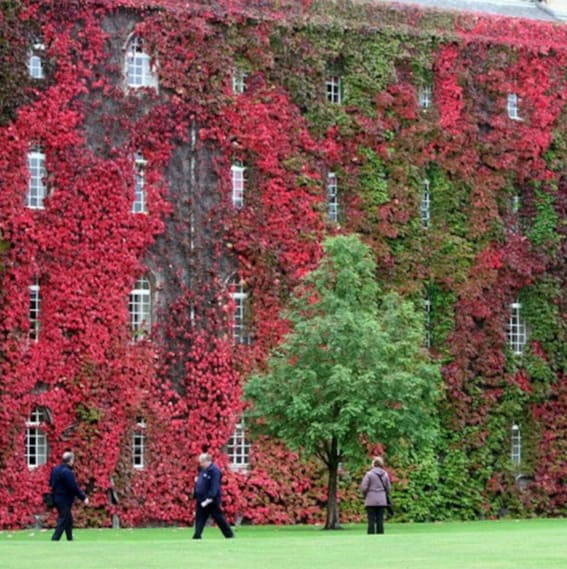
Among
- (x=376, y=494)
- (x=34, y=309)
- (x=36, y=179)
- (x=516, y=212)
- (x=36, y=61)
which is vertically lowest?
(x=376, y=494)

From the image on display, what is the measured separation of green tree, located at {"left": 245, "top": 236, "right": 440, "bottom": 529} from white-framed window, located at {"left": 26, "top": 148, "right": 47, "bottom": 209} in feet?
27.3

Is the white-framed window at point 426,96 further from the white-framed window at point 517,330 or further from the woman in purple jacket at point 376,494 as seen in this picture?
the woman in purple jacket at point 376,494

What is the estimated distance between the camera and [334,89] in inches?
2344

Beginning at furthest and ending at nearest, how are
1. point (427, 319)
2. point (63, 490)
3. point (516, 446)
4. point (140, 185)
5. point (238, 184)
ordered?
point (516, 446) → point (427, 319) → point (238, 184) → point (140, 185) → point (63, 490)

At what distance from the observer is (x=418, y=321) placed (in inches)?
2047

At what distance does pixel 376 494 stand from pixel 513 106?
20.9 m

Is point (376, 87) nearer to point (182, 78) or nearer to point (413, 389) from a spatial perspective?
point (182, 78)

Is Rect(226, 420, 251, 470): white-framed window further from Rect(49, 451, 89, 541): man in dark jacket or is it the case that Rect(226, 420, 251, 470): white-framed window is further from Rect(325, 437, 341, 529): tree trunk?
Rect(49, 451, 89, 541): man in dark jacket

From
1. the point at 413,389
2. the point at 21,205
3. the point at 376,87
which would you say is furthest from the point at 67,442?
the point at 376,87

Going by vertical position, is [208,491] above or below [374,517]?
above

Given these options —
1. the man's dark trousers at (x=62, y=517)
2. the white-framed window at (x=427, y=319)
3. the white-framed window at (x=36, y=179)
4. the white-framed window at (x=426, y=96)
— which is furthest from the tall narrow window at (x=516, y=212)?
the man's dark trousers at (x=62, y=517)

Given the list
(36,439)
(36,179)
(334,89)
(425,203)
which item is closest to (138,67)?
(36,179)

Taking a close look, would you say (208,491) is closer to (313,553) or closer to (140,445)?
(313,553)

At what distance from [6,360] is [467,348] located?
1480 centimetres
